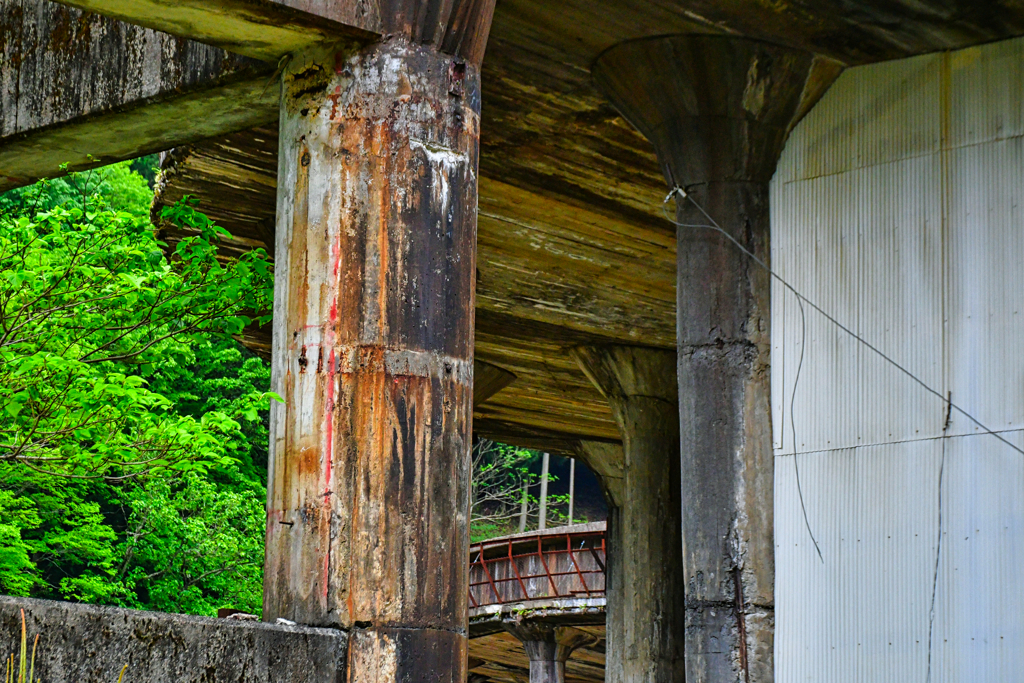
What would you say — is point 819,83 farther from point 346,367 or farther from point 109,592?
point 109,592

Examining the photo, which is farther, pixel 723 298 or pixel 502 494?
pixel 502 494

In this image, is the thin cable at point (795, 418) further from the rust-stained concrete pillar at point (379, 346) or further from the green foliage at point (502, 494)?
the green foliage at point (502, 494)

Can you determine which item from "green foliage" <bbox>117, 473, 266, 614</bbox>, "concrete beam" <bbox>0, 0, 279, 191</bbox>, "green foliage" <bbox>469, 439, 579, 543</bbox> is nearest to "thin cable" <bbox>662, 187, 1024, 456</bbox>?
"concrete beam" <bbox>0, 0, 279, 191</bbox>

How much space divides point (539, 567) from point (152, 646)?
2199cm

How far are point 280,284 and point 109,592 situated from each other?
15752 mm

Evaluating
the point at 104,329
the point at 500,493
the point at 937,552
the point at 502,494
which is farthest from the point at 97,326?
the point at 502,494

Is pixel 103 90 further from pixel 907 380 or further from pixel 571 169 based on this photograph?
pixel 907 380

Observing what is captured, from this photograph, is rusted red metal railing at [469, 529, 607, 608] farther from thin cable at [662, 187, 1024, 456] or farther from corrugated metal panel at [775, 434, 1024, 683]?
corrugated metal panel at [775, 434, 1024, 683]

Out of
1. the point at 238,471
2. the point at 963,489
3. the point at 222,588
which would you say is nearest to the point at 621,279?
the point at 963,489

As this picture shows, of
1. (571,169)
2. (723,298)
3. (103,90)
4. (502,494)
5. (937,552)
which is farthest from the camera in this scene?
(502,494)

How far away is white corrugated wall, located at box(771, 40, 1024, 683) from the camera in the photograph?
8.56 meters

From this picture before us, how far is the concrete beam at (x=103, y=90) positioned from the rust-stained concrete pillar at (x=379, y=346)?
0.91 meters

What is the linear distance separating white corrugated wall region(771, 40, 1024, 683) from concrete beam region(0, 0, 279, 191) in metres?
4.36

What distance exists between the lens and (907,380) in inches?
356
